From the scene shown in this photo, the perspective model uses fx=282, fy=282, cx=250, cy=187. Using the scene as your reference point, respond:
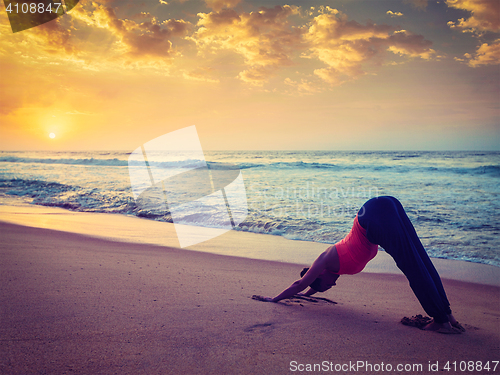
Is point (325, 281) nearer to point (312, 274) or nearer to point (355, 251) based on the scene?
point (312, 274)

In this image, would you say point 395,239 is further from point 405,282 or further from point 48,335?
point 48,335

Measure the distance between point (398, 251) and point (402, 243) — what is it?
0.25ft

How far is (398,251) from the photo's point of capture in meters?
2.38

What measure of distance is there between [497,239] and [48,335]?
8.32 m

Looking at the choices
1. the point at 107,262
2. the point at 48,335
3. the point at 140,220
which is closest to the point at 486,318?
the point at 48,335

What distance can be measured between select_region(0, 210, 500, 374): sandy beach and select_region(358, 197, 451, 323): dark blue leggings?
362 millimetres

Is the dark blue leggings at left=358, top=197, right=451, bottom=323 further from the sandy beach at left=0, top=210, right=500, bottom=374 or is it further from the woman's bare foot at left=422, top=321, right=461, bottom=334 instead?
the sandy beach at left=0, top=210, right=500, bottom=374

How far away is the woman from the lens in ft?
7.76

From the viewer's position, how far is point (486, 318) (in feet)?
9.96

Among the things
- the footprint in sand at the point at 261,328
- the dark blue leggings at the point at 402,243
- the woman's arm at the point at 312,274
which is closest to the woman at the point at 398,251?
the dark blue leggings at the point at 402,243

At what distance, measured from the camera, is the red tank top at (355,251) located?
2.52 meters

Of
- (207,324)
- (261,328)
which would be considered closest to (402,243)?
(261,328)

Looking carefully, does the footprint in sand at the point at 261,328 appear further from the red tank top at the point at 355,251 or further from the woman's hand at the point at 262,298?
the red tank top at the point at 355,251

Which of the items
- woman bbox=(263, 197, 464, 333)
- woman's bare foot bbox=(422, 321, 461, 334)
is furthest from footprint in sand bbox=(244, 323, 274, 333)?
woman's bare foot bbox=(422, 321, 461, 334)
